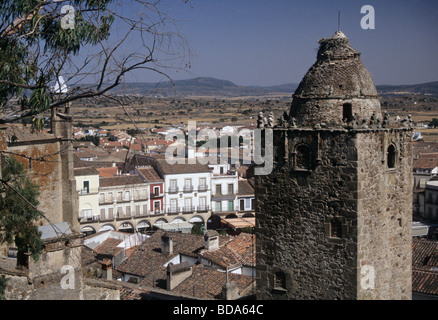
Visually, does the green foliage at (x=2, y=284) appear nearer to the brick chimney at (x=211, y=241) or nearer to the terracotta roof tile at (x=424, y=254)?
the brick chimney at (x=211, y=241)

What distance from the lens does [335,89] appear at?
11.1m

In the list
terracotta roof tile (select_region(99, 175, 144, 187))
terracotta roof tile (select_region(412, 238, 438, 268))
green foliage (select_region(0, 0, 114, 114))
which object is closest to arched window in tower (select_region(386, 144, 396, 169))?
green foliage (select_region(0, 0, 114, 114))

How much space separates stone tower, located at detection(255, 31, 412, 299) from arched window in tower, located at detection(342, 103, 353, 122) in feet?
0.06

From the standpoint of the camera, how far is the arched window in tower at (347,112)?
11.0 m

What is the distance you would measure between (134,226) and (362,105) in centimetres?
3741

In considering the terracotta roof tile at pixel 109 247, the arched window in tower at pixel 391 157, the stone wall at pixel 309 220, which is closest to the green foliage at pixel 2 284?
the stone wall at pixel 309 220

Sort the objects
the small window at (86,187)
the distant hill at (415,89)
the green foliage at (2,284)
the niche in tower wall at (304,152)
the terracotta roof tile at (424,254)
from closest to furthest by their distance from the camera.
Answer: the green foliage at (2,284) < the niche in tower wall at (304,152) < the terracotta roof tile at (424,254) < the small window at (86,187) < the distant hill at (415,89)

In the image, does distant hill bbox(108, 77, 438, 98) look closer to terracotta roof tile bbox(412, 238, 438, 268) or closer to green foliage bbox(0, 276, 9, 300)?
green foliage bbox(0, 276, 9, 300)

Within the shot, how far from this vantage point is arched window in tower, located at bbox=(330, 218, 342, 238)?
1097cm

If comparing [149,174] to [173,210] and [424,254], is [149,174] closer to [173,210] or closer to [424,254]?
[173,210]

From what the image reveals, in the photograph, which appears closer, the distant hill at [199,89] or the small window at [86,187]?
the distant hill at [199,89]

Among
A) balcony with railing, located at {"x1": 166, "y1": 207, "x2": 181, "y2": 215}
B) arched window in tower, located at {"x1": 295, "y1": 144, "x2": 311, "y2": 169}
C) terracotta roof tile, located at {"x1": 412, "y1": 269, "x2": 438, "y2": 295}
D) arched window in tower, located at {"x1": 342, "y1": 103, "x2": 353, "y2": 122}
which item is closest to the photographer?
arched window in tower, located at {"x1": 342, "y1": 103, "x2": 353, "y2": 122}
